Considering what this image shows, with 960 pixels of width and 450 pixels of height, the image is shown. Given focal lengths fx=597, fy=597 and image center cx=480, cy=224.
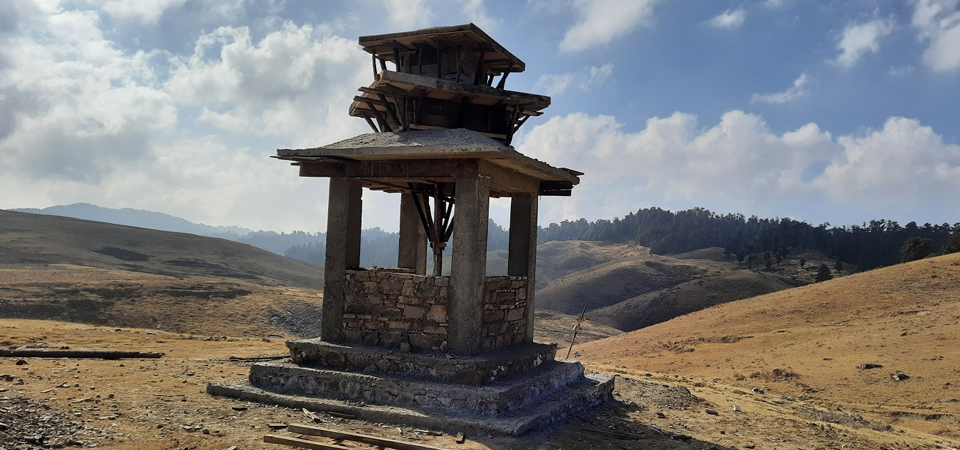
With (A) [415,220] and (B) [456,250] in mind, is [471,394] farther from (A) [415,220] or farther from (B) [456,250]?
(A) [415,220]

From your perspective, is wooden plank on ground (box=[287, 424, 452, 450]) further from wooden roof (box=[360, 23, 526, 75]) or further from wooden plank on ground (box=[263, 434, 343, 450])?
wooden roof (box=[360, 23, 526, 75])

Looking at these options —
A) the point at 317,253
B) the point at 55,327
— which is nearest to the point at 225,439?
the point at 55,327

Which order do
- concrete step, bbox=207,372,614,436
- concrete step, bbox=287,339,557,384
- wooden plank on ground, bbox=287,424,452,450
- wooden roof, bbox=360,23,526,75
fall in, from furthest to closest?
wooden roof, bbox=360,23,526,75, concrete step, bbox=287,339,557,384, concrete step, bbox=207,372,614,436, wooden plank on ground, bbox=287,424,452,450

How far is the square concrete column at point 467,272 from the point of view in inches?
333

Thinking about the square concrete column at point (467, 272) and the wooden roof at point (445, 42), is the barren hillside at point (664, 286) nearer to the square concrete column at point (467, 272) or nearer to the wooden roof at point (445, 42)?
the wooden roof at point (445, 42)

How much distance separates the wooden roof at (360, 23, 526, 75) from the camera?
32.5 feet

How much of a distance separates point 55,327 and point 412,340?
47.5 ft

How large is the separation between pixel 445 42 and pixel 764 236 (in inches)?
3043

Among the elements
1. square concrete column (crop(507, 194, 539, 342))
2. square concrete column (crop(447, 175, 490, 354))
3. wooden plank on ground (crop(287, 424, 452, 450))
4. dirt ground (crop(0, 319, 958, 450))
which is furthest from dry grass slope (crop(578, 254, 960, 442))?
wooden plank on ground (crop(287, 424, 452, 450))

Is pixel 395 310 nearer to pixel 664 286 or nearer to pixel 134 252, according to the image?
pixel 664 286

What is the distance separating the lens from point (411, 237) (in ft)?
41.6

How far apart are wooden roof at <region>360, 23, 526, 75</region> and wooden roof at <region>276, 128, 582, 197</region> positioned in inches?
65.2

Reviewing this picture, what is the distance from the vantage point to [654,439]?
7828mm

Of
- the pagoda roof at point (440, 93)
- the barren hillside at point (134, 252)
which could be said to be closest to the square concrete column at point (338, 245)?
the pagoda roof at point (440, 93)
